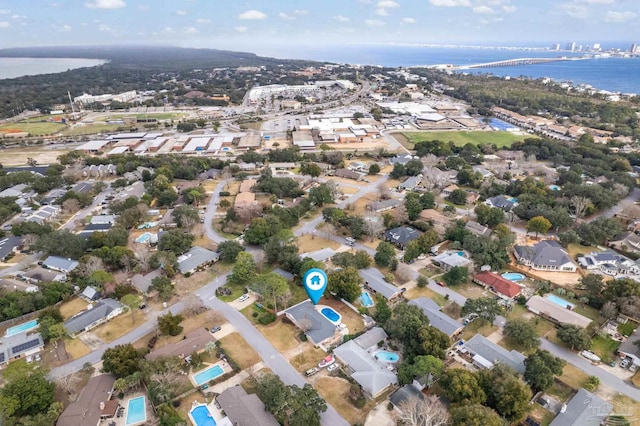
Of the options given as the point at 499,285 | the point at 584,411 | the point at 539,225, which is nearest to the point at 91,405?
the point at 584,411

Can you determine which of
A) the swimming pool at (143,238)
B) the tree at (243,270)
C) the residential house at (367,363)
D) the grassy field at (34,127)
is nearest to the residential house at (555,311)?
the residential house at (367,363)

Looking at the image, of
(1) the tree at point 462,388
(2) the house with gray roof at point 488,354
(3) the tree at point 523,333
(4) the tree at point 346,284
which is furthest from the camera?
(4) the tree at point 346,284

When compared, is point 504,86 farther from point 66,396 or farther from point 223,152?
point 66,396

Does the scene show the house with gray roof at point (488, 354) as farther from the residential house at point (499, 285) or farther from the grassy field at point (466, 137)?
the grassy field at point (466, 137)

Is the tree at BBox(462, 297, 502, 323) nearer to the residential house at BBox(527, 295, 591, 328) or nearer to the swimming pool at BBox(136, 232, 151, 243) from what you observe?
the residential house at BBox(527, 295, 591, 328)

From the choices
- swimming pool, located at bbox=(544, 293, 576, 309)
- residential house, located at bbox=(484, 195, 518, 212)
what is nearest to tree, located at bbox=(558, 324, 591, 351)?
swimming pool, located at bbox=(544, 293, 576, 309)

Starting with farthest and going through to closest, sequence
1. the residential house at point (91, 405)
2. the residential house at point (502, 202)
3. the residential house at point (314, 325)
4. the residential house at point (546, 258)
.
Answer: the residential house at point (502, 202) → the residential house at point (546, 258) → the residential house at point (314, 325) → the residential house at point (91, 405)

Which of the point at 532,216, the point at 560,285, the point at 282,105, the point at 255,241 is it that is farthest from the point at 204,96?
the point at 560,285
